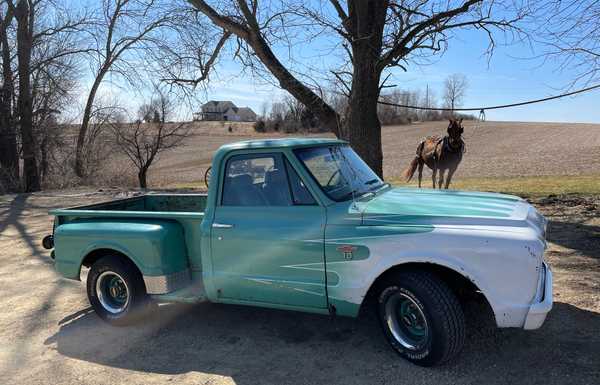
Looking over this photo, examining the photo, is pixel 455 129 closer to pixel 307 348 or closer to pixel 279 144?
pixel 279 144

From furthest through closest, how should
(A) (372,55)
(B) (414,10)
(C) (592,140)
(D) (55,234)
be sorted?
(C) (592,140) → (B) (414,10) → (A) (372,55) → (D) (55,234)

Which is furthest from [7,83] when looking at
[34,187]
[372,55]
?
[372,55]

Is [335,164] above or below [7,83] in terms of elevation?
below

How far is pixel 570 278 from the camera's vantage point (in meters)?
5.51

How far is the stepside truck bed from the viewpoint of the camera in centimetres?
463

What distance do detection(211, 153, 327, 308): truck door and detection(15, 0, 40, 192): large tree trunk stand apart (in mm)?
19636

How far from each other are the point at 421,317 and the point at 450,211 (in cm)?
86

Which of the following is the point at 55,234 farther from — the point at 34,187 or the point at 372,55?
the point at 34,187

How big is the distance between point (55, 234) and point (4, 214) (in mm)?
8910

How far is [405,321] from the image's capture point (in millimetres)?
3844

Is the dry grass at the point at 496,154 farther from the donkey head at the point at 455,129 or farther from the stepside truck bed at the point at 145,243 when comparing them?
the stepside truck bed at the point at 145,243

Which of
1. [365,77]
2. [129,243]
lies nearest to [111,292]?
[129,243]

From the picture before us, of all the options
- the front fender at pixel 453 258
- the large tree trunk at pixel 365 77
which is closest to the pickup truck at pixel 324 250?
the front fender at pixel 453 258

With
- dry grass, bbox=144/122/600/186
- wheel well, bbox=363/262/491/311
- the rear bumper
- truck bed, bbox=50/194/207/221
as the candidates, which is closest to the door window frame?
wheel well, bbox=363/262/491/311
